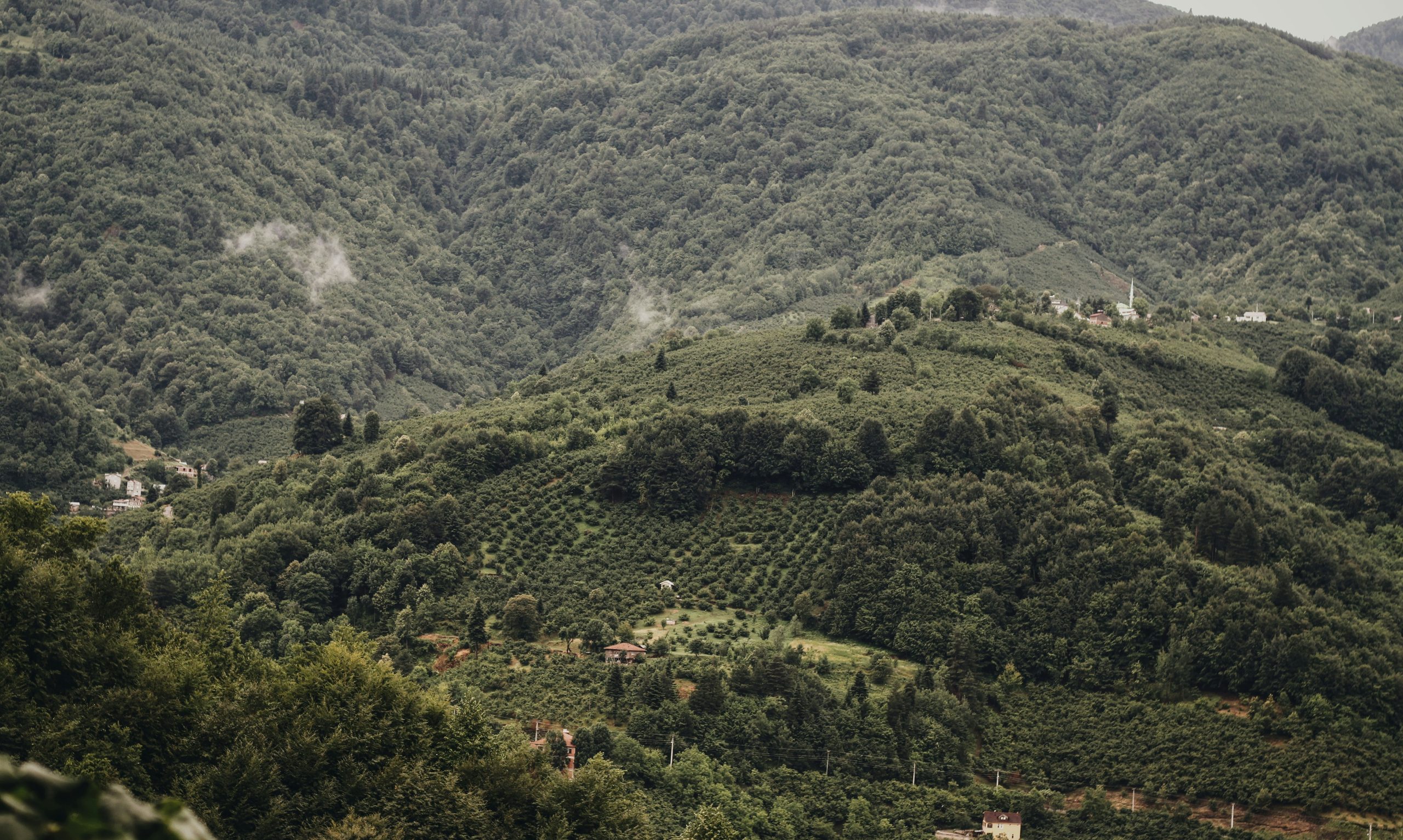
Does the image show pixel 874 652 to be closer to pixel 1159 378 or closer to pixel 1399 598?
pixel 1399 598

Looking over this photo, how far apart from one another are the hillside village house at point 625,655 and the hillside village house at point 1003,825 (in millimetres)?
21339

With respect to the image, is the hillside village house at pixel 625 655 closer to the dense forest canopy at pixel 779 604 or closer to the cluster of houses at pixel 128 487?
the dense forest canopy at pixel 779 604

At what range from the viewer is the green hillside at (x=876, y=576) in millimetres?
79750

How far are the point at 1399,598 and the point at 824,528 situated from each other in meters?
38.9

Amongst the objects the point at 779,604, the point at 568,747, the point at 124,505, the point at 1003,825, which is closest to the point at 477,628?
the point at 568,747

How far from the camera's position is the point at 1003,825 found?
75.8 m

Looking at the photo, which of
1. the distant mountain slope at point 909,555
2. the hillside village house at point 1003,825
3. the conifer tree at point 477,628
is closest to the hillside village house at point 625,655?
the distant mountain slope at point 909,555

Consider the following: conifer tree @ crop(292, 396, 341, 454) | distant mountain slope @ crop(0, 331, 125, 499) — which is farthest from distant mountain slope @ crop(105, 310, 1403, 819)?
distant mountain slope @ crop(0, 331, 125, 499)

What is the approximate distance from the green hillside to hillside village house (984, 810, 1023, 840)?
122 centimetres

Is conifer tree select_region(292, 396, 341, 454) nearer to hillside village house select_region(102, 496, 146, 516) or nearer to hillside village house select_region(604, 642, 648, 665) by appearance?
hillside village house select_region(102, 496, 146, 516)

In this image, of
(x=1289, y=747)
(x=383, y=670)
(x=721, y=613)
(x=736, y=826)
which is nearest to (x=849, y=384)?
(x=721, y=613)

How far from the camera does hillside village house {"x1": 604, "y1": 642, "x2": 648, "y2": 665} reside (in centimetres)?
8694

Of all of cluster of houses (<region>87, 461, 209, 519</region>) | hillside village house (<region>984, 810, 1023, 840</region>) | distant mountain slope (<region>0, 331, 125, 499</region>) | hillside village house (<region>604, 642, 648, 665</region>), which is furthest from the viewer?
distant mountain slope (<region>0, 331, 125, 499</region>)

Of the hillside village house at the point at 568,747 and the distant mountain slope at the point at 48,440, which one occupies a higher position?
the hillside village house at the point at 568,747
